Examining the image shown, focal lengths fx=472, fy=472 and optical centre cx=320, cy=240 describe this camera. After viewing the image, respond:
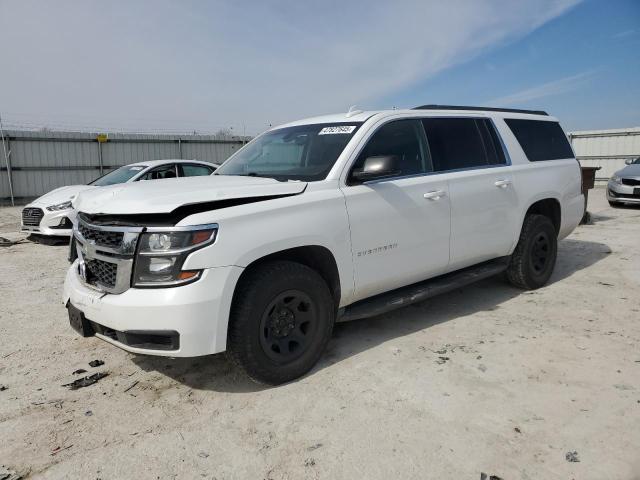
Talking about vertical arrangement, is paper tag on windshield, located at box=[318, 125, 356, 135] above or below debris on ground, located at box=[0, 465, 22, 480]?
above

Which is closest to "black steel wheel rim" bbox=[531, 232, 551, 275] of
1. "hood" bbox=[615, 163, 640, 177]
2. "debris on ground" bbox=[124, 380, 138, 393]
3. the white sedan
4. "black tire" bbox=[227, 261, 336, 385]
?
"black tire" bbox=[227, 261, 336, 385]

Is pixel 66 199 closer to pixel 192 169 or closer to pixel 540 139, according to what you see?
pixel 192 169

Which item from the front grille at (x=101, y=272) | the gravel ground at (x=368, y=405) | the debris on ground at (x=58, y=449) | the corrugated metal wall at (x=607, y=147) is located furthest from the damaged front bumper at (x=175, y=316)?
the corrugated metal wall at (x=607, y=147)

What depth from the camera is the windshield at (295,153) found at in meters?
3.60

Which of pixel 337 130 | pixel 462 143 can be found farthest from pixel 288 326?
pixel 462 143

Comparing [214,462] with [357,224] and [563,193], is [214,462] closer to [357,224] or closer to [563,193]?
[357,224]

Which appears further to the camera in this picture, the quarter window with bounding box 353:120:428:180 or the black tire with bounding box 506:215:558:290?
the black tire with bounding box 506:215:558:290

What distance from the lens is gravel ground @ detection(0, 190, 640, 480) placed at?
2393 mm

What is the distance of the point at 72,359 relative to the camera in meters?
3.71

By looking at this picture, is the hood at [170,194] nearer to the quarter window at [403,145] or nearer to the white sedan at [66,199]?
the quarter window at [403,145]

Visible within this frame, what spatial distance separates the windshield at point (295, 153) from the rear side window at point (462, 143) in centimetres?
86

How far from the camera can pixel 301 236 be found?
10.2ft

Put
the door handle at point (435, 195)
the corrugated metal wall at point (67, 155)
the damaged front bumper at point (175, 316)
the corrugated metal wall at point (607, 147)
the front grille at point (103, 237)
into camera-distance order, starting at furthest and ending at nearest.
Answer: the corrugated metal wall at point (607, 147) < the corrugated metal wall at point (67, 155) < the door handle at point (435, 195) < the front grille at point (103, 237) < the damaged front bumper at point (175, 316)

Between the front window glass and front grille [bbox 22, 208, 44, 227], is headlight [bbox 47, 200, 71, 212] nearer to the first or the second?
front grille [bbox 22, 208, 44, 227]
